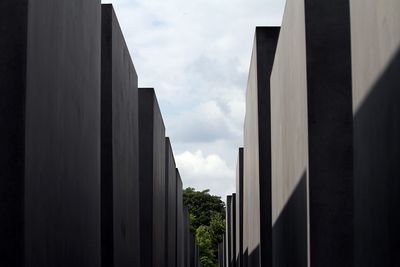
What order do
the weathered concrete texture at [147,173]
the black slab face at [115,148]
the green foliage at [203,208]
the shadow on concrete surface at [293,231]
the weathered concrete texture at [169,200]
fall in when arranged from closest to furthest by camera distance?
the shadow on concrete surface at [293,231] → the black slab face at [115,148] → the weathered concrete texture at [147,173] → the weathered concrete texture at [169,200] → the green foliage at [203,208]

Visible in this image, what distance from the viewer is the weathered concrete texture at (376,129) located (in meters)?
4.18

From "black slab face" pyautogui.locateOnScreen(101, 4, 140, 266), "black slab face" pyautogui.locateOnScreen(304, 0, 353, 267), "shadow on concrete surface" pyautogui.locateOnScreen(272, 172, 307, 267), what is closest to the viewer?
"black slab face" pyautogui.locateOnScreen(304, 0, 353, 267)

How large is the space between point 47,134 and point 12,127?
29.2 inches

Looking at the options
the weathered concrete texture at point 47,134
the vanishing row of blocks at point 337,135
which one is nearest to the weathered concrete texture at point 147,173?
the vanishing row of blocks at point 337,135

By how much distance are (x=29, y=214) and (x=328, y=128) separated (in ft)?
9.68

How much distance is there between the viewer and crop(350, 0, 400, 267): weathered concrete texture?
418cm

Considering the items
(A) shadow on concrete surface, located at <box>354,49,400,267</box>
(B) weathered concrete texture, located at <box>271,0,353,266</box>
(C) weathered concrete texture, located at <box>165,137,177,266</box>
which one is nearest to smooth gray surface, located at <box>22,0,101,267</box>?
(B) weathered concrete texture, located at <box>271,0,353,266</box>

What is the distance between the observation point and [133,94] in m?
13.2

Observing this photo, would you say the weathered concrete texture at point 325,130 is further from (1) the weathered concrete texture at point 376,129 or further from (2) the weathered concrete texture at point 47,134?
(2) the weathered concrete texture at point 47,134

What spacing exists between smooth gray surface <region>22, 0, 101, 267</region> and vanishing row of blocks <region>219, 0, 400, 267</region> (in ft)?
6.92

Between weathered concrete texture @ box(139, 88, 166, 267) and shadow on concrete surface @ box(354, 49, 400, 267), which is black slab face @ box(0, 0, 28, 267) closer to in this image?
shadow on concrete surface @ box(354, 49, 400, 267)

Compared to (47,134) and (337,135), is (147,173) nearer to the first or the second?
(337,135)

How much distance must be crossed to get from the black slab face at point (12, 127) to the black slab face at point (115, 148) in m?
4.79

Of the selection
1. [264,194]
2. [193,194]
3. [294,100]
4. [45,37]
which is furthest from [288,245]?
[193,194]
